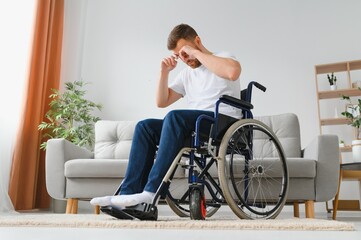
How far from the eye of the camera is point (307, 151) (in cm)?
241

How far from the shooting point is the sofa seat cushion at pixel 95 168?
231 cm

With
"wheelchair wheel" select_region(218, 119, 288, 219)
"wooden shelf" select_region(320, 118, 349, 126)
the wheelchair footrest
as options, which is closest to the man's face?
"wheelchair wheel" select_region(218, 119, 288, 219)

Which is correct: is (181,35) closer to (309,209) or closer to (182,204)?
(182,204)

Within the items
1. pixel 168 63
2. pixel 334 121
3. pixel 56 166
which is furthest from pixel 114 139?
pixel 334 121

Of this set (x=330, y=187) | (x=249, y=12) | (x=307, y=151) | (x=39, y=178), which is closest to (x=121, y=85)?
(x=39, y=178)

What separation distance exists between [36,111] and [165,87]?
201 centimetres

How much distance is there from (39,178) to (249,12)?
271 centimetres

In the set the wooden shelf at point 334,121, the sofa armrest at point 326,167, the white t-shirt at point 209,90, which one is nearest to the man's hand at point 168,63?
the white t-shirt at point 209,90

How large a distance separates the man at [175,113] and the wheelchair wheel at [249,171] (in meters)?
0.12

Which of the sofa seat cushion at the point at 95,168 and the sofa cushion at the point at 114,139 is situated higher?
the sofa cushion at the point at 114,139

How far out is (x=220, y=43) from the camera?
4133mm

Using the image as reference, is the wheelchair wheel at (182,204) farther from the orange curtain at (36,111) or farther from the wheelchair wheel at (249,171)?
the orange curtain at (36,111)

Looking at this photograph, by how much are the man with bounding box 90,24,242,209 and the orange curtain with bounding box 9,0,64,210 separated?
1907 millimetres

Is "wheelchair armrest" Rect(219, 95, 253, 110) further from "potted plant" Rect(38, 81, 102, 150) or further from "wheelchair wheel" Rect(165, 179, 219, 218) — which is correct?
"potted plant" Rect(38, 81, 102, 150)
